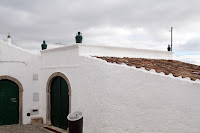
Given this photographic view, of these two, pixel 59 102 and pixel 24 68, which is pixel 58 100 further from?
pixel 24 68

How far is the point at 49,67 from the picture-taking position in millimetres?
9344

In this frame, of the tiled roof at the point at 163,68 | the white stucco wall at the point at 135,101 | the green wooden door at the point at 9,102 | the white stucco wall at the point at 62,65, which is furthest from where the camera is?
the green wooden door at the point at 9,102

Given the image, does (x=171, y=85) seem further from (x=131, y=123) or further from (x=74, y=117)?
(x=74, y=117)

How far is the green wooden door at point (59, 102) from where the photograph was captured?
8398mm

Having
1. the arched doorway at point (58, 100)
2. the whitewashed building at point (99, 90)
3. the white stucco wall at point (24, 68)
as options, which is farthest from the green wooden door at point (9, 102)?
the arched doorway at point (58, 100)

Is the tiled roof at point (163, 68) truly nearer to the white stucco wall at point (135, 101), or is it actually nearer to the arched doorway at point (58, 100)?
the white stucco wall at point (135, 101)

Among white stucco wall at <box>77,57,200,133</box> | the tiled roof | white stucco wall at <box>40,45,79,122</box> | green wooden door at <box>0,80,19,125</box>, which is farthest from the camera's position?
green wooden door at <box>0,80,19,125</box>

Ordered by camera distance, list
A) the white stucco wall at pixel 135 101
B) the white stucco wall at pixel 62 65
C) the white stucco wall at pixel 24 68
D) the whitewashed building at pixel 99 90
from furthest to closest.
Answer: the white stucco wall at pixel 24 68 < the white stucco wall at pixel 62 65 < the whitewashed building at pixel 99 90 < the white stucco wall at pixel 135 101

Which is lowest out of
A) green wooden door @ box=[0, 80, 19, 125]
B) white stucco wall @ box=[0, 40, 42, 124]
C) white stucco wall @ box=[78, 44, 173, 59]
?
green wooden door @ box=[0, 80, 19, 125]

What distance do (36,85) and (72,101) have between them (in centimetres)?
306

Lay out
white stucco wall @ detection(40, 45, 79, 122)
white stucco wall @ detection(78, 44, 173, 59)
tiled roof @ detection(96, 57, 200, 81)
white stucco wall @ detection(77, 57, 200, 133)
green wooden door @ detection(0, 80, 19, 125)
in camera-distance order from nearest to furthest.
→ white stucco wall @ detection(77, 57, 200, 133), tiled roof @ detection(96, 57, 200, 81), white stucco wall @ detection(40, 45, 79, 122), white stucco wall @ detection(78, 44, 173, 59), green wooden door @ detection(0, 80, 19, 125)

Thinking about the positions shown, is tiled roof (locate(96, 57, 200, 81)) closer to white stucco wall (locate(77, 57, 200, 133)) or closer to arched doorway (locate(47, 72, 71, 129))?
white stucco wall (locate(77, 57, 200, 133))

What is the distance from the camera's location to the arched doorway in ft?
27.4

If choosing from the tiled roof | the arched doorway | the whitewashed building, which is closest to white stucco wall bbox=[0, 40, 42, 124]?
the whitewashed building
